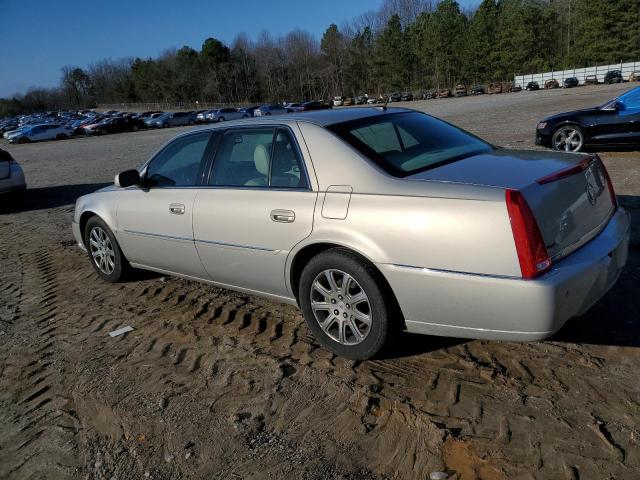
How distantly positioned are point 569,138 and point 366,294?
901 cm

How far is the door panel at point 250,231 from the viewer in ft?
11.8

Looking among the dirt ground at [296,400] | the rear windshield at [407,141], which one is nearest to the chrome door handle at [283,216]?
the rear windshield at [407,141]

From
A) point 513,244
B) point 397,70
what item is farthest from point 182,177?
point 397,70

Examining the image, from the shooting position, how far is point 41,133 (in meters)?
45.3

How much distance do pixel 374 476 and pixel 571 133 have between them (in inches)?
390

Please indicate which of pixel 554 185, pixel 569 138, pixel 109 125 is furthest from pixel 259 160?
pixel 109 125

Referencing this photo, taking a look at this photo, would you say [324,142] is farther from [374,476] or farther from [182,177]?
[374,476]

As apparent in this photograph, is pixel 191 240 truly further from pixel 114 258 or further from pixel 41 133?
pixel 41 133

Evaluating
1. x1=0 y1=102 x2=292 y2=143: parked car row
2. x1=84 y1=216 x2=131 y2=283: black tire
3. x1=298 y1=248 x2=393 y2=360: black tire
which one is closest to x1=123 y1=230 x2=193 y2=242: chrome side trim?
x1=84 y1=216 x2=131 y2=283: black tire

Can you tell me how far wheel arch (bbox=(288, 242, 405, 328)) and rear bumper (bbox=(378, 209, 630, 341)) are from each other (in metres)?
0.08

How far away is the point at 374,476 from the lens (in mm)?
2516

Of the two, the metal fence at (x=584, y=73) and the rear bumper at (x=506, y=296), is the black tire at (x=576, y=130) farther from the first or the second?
the metal fence at (x=584, y=73)

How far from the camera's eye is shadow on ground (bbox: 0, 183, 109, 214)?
11.4 meters

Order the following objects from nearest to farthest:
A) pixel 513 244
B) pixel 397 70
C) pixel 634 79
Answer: pixel 513 244
pixel 634 79
pixel 397 70
